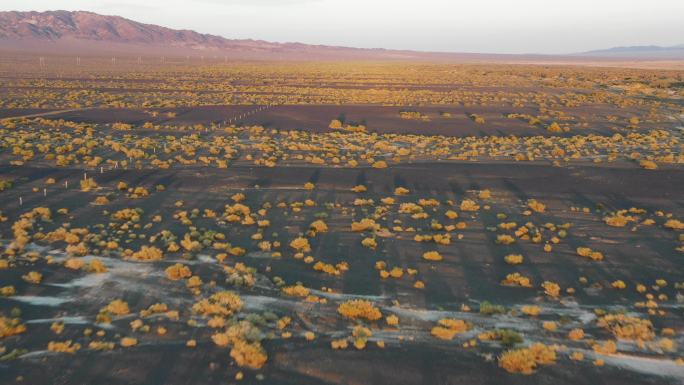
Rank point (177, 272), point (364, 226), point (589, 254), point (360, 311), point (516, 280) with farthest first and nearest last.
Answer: point (364, 226)
point (589, 254)
point (177, 272)
point (516, 280)
point (360, 311)

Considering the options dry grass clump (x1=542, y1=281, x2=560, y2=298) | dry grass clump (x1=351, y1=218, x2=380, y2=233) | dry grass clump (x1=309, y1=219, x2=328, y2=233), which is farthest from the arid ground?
dry grass clump (x1=309, y1=219, x2=328, y2=233)

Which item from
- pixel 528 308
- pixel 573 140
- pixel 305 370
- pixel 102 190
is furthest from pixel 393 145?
pixel 305 370

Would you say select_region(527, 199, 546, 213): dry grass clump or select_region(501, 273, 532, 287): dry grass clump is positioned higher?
select_region(527, 199, 546, 213): dry grass clump

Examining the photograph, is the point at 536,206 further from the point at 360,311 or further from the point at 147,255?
the point at 147,255

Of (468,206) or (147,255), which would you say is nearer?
(147,255)

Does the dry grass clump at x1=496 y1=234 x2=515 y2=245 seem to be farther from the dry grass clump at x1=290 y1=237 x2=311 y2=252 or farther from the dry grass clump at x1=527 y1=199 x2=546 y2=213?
the dry grass clump at x1=290 y1=237 x2=311 y2=252

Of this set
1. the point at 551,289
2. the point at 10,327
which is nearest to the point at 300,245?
the point at 551,289

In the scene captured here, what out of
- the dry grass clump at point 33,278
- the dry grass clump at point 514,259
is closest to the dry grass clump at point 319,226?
the dry grass clump at point 514,259
